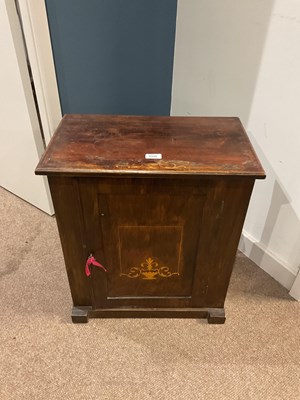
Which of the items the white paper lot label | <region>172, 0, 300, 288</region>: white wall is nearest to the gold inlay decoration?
the white paper lot label

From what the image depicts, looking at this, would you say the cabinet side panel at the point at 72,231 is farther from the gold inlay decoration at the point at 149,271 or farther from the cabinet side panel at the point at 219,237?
the cabinet side panel at the point at 219,237

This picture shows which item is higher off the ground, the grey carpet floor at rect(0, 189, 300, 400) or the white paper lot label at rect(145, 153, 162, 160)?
the white paper lot label at rect(145, 153, 162, 160)

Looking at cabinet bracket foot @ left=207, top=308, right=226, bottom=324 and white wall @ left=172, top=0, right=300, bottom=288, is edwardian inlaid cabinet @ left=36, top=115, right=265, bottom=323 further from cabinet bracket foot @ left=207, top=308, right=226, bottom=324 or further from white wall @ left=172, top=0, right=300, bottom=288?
white wall @ left=172, top=0, right=300, bottom=288

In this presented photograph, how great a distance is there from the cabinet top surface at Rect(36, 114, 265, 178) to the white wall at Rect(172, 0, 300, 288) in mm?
207

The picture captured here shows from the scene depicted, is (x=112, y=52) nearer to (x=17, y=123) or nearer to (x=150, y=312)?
(x=17, y=123)

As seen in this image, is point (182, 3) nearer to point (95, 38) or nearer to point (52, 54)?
point (95, 38)

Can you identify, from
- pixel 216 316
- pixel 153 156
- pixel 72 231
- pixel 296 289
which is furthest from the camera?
pixel 296 289

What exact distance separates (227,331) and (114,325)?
442 millimetres

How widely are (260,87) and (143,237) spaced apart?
0.73 metres

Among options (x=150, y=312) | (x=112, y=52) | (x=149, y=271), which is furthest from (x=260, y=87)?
(x=150, y=312)

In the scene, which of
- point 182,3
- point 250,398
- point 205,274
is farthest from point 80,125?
point 250,398

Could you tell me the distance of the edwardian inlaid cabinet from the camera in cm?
92

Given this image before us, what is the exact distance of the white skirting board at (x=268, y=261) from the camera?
1.42m

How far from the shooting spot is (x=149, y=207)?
38.6 inches
